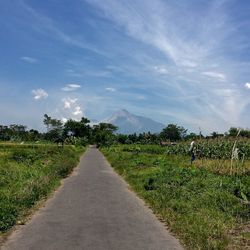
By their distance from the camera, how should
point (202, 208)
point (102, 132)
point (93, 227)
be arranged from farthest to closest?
point (102, 132), point (202, 208), point (93, 227)

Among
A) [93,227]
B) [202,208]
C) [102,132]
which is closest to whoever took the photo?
[93,227]

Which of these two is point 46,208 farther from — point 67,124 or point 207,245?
point 67,124

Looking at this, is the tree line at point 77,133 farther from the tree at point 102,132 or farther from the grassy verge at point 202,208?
the grassy verge at point 202,208

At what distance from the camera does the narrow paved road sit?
8.43m

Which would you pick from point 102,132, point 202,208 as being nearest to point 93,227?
point 202,208

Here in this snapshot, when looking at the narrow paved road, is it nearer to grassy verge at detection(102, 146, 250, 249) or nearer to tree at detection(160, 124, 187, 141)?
grassy verge at detection(102, 146, 250, 249)

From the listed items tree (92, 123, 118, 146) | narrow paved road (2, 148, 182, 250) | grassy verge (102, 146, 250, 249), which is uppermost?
tree (92, 123, 118, 146)

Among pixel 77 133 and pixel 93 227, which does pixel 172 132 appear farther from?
pixel 93 227

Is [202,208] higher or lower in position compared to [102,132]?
lower

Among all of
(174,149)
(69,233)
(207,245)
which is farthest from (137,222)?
(174,149)

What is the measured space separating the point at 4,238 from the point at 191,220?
4.36 metres

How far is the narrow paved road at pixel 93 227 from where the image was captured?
27.7 feet

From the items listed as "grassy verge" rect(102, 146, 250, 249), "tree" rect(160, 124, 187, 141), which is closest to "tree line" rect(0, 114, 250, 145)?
"tree" rect(160, 124, 187, 141)

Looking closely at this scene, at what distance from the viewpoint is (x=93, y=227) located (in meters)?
10.0
